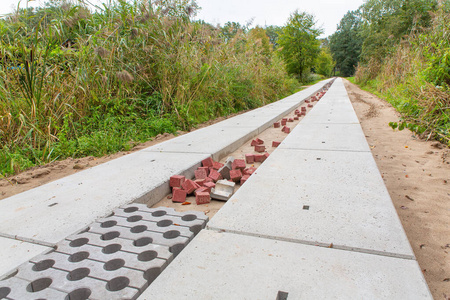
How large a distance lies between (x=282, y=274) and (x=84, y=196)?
1.42 meters

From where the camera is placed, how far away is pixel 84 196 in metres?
1.85

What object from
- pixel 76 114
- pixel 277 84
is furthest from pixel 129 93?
pixel 277 84

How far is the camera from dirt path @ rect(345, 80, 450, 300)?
1.27 metres

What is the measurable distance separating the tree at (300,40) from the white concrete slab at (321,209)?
23848mm

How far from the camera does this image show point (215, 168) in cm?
250

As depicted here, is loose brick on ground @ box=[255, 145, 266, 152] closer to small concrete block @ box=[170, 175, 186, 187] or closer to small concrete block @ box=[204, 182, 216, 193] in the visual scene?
small concrete block @ box=[204, 182, 216, 193]

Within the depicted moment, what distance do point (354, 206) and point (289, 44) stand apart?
25.5 metres

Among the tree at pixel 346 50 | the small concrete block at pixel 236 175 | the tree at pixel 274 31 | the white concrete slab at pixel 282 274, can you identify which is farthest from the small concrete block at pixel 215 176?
the tree at pixel 346 50

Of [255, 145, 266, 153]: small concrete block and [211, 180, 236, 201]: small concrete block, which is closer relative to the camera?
[211, 180, 236, 201]: small concrete block

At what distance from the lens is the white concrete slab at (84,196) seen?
1.47 meters

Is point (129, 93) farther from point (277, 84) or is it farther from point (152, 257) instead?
point (277, 84)

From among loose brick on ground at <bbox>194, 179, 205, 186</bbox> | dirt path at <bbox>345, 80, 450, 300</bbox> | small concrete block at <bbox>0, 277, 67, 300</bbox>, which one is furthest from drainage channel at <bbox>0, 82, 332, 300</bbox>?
dirt path at <bbox>345, 80, 450, 300</bbox>

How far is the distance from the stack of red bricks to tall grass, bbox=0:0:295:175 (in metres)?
1.50

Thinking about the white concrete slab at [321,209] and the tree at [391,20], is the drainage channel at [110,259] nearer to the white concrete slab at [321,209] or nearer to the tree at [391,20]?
the white concrete slab at [321,209]
